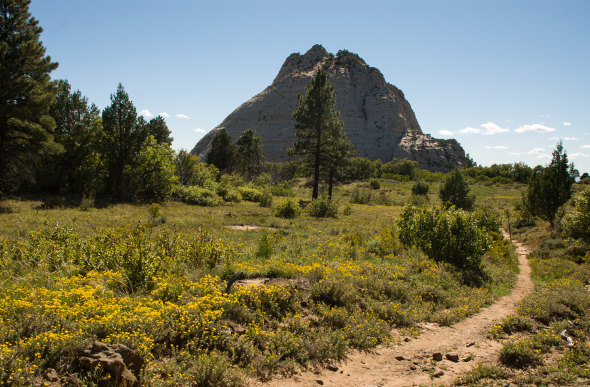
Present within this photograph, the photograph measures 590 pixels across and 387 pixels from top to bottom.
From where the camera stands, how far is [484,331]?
254 inches

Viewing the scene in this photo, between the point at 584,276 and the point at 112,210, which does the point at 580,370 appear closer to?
the point at 584,276

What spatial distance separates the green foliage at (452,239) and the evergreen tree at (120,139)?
855 inches

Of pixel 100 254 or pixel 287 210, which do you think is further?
pixel 287 210

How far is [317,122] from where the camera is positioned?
30.9 metres

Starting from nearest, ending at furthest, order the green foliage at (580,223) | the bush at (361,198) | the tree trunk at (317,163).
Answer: the green foliage at (580,223)
the tree trunk at (317,163)
the bush at (361,198)

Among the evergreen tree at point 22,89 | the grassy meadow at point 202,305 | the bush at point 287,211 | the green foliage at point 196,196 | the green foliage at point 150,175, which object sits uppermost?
the evergreen tree at point 22,89

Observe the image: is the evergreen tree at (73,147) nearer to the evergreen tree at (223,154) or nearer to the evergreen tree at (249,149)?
the evergreen tree at (223,154)

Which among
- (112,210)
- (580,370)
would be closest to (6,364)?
(580,370)

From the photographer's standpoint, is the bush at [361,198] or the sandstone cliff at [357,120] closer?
the bush at [361,198]

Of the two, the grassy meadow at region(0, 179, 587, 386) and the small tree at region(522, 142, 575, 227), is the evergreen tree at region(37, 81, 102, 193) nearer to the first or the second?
the grassy meadow at region(0, 179, 587, 386)

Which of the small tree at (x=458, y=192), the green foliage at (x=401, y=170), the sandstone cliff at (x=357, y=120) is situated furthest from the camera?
the sandstone cliff at (x=357, y=120)

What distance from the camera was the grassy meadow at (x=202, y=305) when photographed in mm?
3900

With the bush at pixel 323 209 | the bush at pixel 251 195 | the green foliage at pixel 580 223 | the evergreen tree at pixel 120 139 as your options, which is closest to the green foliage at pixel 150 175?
the evergreen tree at pixel 120 139

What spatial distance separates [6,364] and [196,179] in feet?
104
